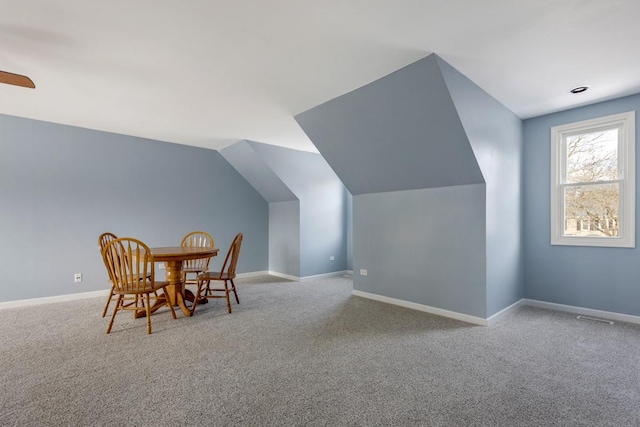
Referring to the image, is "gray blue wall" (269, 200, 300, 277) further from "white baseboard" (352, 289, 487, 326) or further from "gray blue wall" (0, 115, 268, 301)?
"white baseboard" (352, 289, 487, 326)

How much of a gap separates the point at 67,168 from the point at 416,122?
4637 mm

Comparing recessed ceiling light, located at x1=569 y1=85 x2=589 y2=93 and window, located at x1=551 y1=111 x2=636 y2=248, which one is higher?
recessed ceiling light, located at x1=569 y1=85 x2=589 y2=93

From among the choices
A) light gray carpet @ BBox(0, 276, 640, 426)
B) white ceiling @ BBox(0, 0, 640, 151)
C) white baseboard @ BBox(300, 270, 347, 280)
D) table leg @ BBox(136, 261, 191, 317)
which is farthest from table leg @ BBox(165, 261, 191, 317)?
white baseboard @ BBox(300, 270, 347, 280)

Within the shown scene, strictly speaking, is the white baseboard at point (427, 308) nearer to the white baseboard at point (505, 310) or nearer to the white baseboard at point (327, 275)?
the white baseboard at point (505, 310)

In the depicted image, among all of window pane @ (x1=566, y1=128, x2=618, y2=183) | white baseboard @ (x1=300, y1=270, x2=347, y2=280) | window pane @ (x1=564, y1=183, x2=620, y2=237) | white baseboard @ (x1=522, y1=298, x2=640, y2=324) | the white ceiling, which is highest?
the white ceiling

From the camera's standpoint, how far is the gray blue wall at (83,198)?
3918 millimetres

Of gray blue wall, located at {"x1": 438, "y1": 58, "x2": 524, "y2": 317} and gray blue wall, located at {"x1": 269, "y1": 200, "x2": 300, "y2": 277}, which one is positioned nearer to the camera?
gray blue wall, located at {"x1": 438, "y1": 58, "x2": 524, "y2": 317}

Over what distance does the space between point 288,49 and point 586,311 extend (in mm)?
4264

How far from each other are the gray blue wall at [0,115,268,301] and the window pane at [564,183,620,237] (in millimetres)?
5223

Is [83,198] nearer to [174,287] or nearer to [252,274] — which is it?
[174,287]

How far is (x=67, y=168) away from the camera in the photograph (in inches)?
168

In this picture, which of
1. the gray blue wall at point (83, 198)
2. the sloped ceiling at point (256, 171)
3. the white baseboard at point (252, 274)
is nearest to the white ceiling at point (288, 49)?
the gray blue wall at point (83, 198)

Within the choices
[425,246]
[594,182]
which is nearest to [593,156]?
[594,182]

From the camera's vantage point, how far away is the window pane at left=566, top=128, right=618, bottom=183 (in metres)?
3.46
